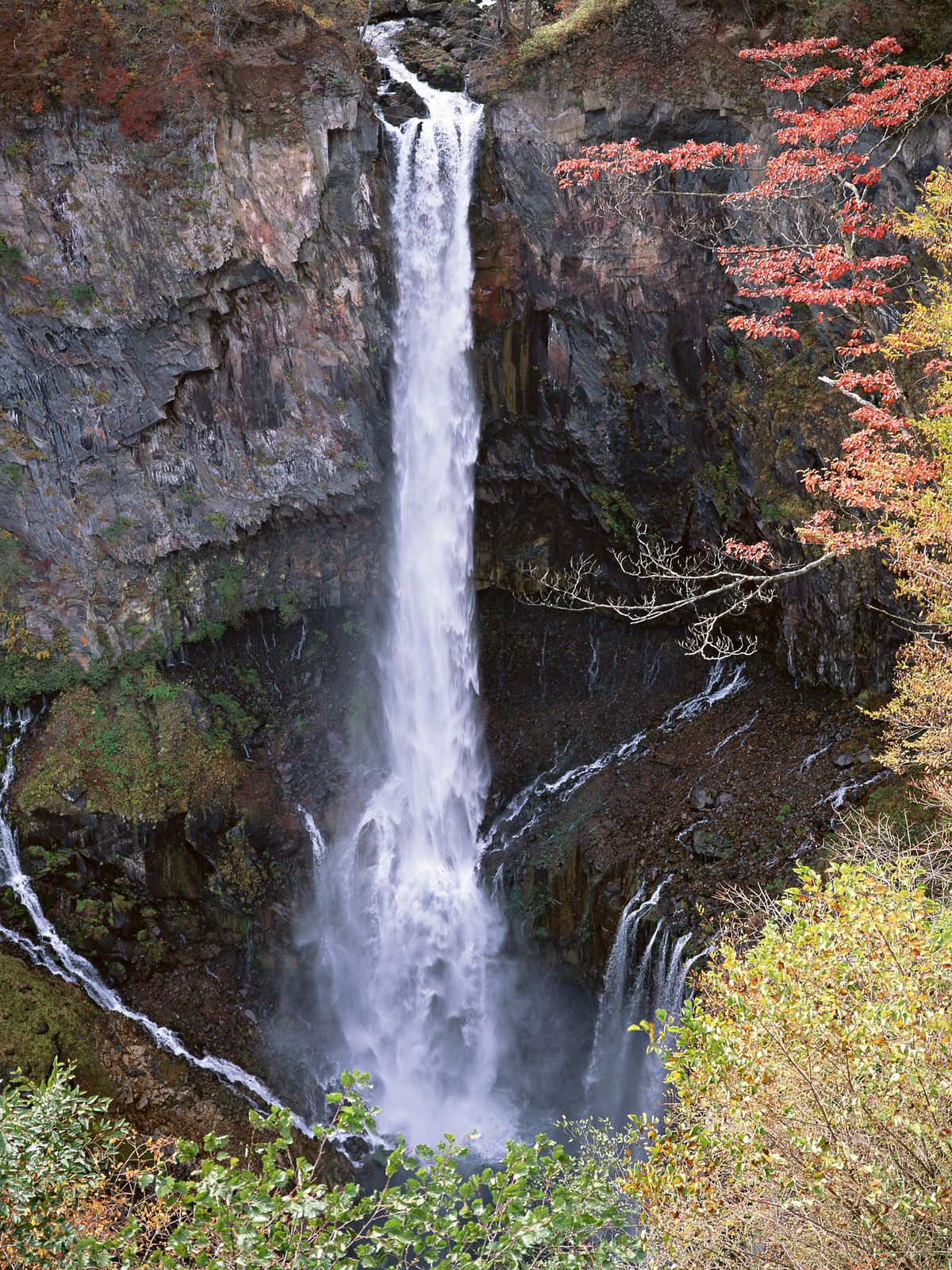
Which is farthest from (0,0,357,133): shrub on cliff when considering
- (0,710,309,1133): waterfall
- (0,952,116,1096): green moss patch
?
(0,952,116,1096): green moss patch

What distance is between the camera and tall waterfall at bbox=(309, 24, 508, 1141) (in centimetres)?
1564

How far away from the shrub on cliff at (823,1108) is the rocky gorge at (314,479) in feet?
25.5

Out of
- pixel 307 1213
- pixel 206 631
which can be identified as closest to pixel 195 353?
pixel 206 631

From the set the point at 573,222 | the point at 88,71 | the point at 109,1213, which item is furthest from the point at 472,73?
the point at 109,1213

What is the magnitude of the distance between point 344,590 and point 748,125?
11106 mm

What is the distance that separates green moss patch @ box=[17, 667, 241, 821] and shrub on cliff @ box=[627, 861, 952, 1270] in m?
12.1

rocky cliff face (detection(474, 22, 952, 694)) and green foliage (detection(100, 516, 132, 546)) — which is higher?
rocky cliff face (detection(474, 22, 952, 694))

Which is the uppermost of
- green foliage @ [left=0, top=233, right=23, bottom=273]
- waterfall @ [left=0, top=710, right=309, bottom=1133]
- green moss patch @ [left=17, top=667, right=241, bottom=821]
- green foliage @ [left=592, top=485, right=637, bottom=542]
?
green foliage @ [left=0, top=233, right=23, bottom=273]

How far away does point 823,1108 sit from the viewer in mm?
4766

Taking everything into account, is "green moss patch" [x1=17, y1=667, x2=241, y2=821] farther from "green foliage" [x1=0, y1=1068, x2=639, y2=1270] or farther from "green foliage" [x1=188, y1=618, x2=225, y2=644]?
"green foliage" [x1=0, y1=1068, x2=639, y2=1270]

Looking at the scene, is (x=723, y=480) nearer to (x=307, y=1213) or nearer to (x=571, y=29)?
(x=571, y=29)

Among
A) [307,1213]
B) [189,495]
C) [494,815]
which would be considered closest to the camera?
[307,1213]

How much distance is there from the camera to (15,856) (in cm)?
1533

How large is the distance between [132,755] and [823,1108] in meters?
14.4
